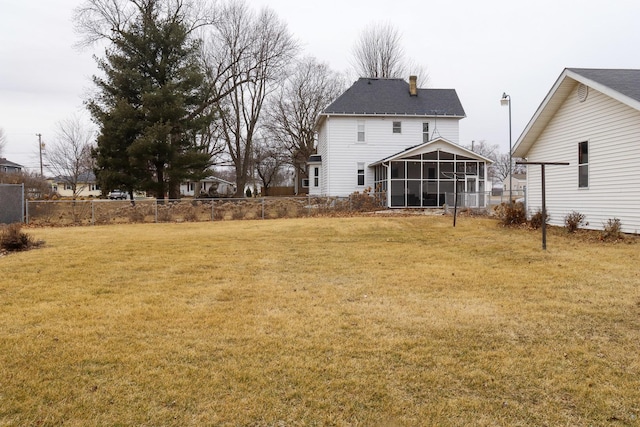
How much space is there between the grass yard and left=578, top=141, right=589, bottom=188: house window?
6112 millimetres

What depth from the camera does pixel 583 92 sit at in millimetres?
13641

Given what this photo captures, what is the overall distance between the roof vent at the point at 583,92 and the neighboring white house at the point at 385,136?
12.1 meters

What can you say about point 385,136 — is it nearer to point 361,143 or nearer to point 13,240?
point 361,143

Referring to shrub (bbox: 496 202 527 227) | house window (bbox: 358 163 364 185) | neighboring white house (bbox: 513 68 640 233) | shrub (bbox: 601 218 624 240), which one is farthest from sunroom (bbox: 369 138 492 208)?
shrub (bbox: 601 218 624 240)

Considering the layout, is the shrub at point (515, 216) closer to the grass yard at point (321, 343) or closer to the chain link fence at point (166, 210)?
the grass yard at point (321, 343)

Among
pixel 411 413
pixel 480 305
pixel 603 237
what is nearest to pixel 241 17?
pixel 603 237

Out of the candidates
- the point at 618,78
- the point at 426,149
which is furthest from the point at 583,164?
the point at 426,149

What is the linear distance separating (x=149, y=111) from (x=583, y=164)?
19.5 m

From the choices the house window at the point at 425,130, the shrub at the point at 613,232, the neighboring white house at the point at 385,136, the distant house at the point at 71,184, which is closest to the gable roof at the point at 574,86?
the shrub at the point at 613,232

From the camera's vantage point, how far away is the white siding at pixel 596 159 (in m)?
12.0

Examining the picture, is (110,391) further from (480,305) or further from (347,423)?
(480,305)

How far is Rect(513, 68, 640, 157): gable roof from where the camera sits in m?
11.6

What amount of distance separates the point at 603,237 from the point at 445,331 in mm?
9025

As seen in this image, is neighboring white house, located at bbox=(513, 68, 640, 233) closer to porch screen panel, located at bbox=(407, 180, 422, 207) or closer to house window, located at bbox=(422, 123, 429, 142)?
porch screen panel, located at bbox=(407, 180, 422, 207)
